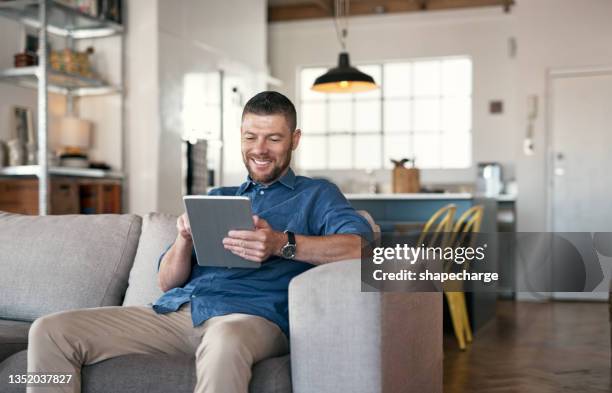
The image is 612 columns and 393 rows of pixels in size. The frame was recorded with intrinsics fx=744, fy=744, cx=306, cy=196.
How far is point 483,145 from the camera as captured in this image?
852cm

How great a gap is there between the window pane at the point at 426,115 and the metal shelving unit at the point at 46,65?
4089mm

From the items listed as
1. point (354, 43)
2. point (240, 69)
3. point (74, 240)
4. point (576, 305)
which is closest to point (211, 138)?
point (240, 69)

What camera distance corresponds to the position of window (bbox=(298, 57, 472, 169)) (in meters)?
8.84

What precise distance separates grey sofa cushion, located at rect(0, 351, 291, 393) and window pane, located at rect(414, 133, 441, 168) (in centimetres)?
714

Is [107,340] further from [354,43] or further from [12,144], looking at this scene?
[354,43]

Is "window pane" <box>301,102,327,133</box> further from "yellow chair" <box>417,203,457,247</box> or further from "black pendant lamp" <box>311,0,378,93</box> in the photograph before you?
"yellow chair" <box>417,203,457,247</box>

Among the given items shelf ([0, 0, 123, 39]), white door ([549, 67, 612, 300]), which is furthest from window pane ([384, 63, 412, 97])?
shelf ([0, 0, 123, 39])

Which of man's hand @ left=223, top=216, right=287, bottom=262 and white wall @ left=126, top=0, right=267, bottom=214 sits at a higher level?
white wall @ left=126, top=0, right=267, bottom=214

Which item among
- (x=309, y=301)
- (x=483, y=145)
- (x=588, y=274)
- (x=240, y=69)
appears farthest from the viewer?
(x=483, y=145)

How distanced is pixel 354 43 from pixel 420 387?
726cm

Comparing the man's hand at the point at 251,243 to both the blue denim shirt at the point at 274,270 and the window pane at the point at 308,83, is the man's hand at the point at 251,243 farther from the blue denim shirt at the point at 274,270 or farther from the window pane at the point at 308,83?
the window pane at the point at 308,83

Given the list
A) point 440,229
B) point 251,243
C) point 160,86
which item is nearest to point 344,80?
point 160,86

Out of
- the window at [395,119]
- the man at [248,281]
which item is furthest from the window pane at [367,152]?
the man at [248,281]

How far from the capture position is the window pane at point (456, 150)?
28.9 feet
